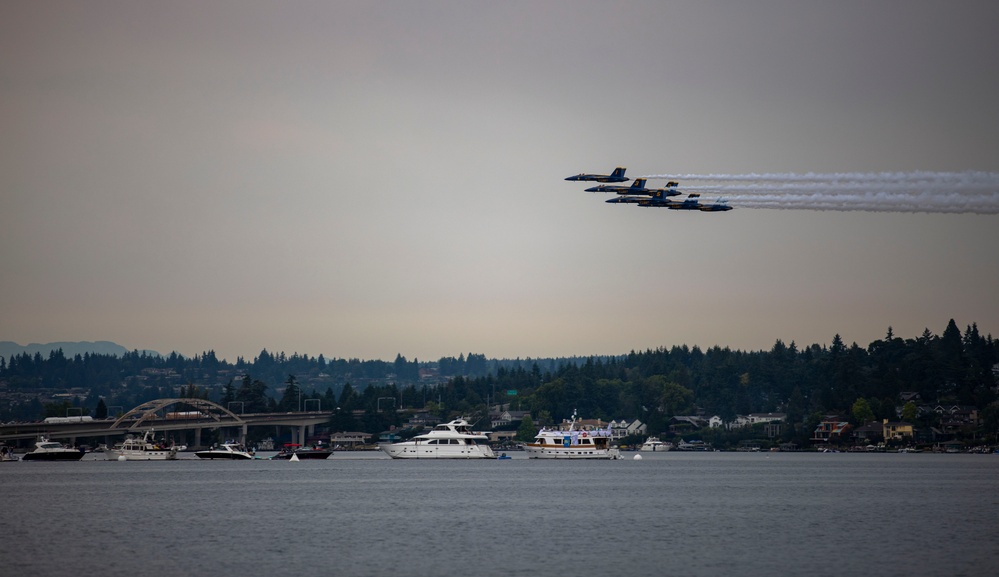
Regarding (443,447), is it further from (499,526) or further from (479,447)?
(499,526)

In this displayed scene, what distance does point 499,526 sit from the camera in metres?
76.2

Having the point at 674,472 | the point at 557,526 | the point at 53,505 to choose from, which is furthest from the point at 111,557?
the point at 674,472

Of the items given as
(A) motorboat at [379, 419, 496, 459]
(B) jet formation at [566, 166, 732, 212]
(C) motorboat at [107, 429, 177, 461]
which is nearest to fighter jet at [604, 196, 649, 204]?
(B) jet formation at [566, 166, 732, 212]

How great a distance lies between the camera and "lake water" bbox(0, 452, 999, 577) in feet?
195

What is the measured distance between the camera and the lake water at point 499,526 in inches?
2344

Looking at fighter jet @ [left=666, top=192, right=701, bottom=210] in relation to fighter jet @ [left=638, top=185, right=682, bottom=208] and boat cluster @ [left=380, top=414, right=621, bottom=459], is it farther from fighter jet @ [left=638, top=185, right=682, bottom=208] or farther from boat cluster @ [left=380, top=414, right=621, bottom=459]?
boat cluster @ [left=380, top=414, right=621, bottom=459]

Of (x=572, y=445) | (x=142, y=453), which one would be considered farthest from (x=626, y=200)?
(x=142, y=453)

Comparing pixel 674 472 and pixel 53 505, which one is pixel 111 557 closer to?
pixel 53 505

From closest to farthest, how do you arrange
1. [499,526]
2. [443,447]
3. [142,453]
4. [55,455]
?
1. [499,526]
2. [443,447]
3. [55,455]
4. [142,453]

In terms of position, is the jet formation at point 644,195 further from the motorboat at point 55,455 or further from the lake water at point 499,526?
the motorboat at point 55,455

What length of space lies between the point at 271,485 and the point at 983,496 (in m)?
61.2

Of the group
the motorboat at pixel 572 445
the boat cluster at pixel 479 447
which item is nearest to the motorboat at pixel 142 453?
the boat cluster at pixel 479 447

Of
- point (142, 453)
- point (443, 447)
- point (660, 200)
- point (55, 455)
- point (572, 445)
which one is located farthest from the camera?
point (142, 453)

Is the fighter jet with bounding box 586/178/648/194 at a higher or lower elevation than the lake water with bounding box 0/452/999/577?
higher
